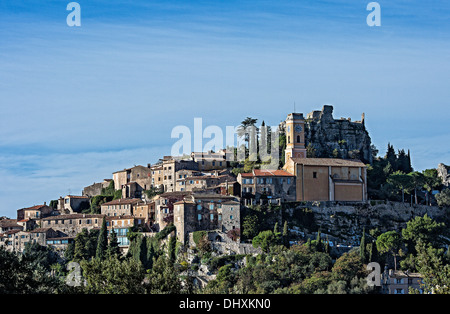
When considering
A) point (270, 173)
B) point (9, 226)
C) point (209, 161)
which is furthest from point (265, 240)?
point (9, 226)

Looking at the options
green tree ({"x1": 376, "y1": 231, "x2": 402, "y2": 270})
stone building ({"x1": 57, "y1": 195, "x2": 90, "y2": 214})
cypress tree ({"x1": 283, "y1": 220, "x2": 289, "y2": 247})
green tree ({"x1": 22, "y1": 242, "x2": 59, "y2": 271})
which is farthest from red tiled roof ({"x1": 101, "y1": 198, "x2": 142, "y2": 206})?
green tree ({"x1": 376, "y1": 231, "x2": 402, "y2": 270})

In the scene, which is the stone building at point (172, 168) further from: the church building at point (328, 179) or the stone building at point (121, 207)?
the church building at point (328, 179)

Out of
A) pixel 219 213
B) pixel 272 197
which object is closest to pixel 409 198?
pixel 272 197

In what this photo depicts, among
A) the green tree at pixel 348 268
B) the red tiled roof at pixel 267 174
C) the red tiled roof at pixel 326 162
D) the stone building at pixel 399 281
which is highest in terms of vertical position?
the red tiled roof at pixel 326 162

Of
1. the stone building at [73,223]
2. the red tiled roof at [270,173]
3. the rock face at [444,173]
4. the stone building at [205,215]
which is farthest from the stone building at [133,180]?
the rock face at [444,173]
